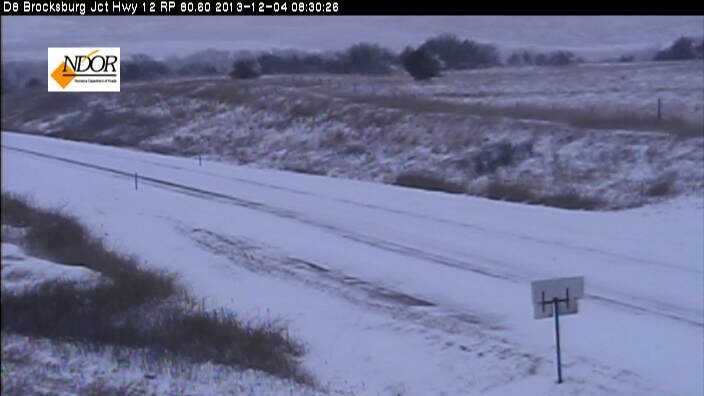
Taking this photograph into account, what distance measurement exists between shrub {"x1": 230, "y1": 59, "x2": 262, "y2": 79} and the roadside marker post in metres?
39.7

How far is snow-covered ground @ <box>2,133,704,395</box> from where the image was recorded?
41.0ft

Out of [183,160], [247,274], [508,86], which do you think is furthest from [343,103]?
[247,274]

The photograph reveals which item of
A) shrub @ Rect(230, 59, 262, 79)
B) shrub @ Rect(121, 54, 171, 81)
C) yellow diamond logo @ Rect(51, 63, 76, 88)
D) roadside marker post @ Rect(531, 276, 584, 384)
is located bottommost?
roadside marker post @ Rect(531, 276, 584, 384)

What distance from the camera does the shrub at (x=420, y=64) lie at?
5716cm

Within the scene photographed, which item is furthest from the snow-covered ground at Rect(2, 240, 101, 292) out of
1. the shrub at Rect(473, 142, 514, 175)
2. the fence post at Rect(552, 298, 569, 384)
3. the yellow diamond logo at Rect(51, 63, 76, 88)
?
the shrub at Rect(473, 142, 514, 175)

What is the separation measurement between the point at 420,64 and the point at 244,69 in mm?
10477

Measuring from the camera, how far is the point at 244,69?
170ft

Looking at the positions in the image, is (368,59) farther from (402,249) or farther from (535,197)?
(402,249)

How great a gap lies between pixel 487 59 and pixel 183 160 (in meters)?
40.0

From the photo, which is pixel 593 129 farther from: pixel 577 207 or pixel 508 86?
pixel 508 86

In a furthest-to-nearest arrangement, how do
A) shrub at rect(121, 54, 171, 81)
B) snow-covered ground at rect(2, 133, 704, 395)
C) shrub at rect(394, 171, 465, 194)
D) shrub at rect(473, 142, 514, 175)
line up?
1. shrub at rect(121, 54, 171, 81)
2. shrub at rect(473, 142, 514, 175)
3. shrub at rect(394, 171, 465, 194)
4. snow-covered ground at rect(2, 133, 704, 395)

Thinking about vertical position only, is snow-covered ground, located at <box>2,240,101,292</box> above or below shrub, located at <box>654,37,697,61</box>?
below

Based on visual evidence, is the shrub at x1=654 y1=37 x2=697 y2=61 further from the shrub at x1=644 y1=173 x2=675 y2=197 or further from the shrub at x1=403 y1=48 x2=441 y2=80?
the shrub at x1=644 y1=173 x2=675 y2=197

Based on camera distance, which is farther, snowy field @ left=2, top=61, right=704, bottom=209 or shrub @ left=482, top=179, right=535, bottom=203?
snowy field @ left=2, top=61, right=704, bottom=209
